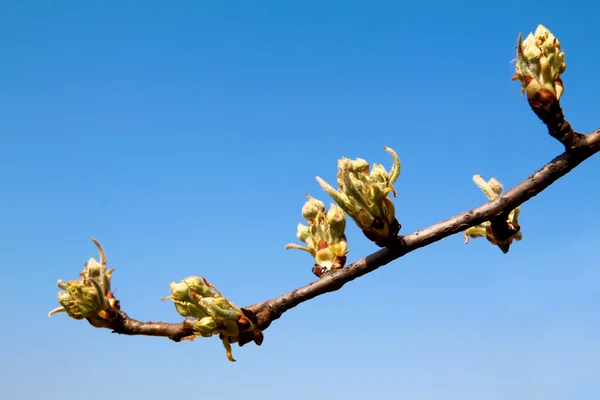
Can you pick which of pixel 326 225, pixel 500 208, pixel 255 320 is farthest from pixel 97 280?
pixel 500 208

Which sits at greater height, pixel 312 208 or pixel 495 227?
pixel 312 208

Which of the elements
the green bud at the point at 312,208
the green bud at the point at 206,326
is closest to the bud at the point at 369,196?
the green bud at the point at 312,208

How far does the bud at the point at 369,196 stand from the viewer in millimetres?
2348

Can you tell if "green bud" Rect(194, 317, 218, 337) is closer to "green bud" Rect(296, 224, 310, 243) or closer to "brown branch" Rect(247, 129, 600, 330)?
"brown branch" Rect(247, 129, 600, 330)

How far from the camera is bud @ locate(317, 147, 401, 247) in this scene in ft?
7.70

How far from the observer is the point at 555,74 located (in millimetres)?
2369

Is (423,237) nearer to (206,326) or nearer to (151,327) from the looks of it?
(206,326)

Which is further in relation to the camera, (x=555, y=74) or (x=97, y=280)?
(x=97, y=280)

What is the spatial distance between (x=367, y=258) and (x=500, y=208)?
620 mm

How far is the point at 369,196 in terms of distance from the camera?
2.40 metres

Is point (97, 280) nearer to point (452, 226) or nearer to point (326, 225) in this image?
point (326, 225)

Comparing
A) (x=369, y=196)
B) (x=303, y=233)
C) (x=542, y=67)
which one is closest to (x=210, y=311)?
(x=303, y=233)

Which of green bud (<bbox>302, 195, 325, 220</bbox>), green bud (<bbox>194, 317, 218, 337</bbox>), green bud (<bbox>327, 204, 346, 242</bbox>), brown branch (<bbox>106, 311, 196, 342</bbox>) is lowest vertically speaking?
green bud (<bbox>194, 317, 218, 337</bbox>)

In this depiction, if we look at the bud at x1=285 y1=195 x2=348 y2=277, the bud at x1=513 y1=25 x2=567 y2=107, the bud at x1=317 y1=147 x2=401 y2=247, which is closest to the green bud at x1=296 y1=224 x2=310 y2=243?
the bud at x1=285 y1=195 x2=348 y2=277
